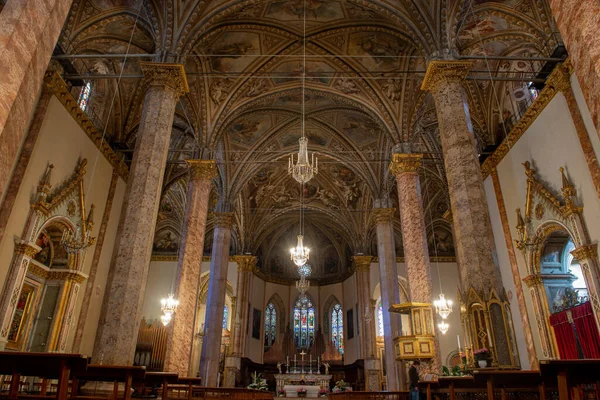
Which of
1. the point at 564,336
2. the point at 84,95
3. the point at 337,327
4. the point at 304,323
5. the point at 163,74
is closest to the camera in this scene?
the point at 163,74

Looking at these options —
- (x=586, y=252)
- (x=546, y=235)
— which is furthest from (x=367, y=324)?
(x=586, y=252)

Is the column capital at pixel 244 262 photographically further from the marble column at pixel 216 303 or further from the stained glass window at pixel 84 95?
the stained glass window at pixel 84 95

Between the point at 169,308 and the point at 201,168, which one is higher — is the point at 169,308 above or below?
below

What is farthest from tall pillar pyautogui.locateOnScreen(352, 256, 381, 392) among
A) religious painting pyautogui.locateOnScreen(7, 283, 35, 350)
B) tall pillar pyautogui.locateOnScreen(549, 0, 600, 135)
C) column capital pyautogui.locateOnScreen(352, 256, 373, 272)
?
tall pillar pyautogui.locateOnScreen(549, 0, 600, 135)

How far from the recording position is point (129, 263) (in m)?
7.39

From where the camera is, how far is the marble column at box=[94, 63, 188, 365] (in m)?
6.88

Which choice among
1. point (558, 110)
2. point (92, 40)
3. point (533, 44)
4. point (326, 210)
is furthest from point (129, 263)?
point (326, 210)

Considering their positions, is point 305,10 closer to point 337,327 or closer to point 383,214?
point 383,214

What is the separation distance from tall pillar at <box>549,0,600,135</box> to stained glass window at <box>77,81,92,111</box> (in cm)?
1189

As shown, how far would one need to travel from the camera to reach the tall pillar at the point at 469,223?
6.81m

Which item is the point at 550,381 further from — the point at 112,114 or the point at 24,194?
the point at 112,114

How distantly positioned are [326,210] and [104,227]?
12792mm

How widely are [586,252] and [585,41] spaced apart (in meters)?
6.90

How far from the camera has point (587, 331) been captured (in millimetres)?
9906
